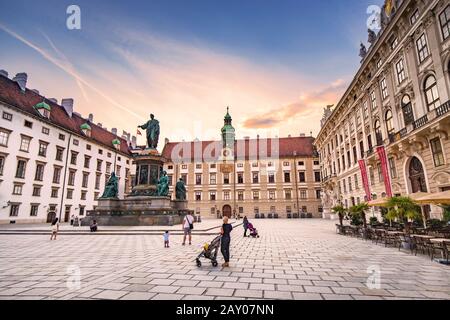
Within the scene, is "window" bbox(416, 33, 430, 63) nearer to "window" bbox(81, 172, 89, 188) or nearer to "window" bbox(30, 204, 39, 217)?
"window" bbox(30, 204, 39, 217)

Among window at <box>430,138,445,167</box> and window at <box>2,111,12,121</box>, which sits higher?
window at <box>2,111,12,121</box>

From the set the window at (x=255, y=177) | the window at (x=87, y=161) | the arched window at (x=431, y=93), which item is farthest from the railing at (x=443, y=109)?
the window at (x=87, y=161)

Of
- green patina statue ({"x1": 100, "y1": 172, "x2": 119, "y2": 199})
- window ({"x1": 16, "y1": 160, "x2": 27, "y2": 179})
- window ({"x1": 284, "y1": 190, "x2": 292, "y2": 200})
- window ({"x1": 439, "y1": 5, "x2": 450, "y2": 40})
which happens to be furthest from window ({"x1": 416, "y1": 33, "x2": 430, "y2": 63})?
window ({"x1": 16, "y1": 160, "x2": 27, "y2": 179})

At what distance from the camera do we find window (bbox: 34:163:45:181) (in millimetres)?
29953

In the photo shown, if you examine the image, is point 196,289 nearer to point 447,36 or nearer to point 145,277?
point 145,277

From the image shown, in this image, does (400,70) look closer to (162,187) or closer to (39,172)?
(162,187)

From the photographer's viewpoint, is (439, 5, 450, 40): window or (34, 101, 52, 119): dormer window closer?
(439, 5, 450, 40): window

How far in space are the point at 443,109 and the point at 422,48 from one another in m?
5.80

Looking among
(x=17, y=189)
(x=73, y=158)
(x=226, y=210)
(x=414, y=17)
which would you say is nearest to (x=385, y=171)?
(x=414, y=17)

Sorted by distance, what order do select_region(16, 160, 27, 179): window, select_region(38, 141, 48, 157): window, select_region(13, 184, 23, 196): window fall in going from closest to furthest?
1. select_region(13, 184, 23, 196): window
2. select_region(16, 160, 27, 179): window
3. select_region(38, 141, 48, 157): window

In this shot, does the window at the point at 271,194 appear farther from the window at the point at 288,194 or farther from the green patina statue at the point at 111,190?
the green patina statue at the point at 111,190

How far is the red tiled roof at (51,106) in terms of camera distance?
2844 cm
